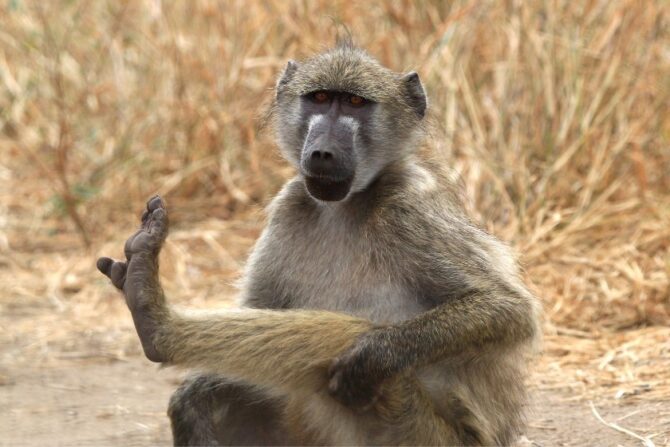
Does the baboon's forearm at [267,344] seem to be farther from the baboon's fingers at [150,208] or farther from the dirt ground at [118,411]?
the dirt ground at [118,411]

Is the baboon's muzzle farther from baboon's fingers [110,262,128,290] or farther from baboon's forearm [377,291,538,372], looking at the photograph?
baboon's fingers [110,262,128,290]

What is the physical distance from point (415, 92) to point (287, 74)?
1.42 feet

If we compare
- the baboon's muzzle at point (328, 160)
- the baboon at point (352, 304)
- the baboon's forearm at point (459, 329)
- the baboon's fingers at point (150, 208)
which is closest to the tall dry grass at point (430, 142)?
the baboon at point (352, 304)

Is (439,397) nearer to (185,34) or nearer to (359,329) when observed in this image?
(359,329)

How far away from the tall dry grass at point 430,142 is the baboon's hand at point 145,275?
147 cm

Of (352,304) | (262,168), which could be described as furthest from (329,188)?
(262,168)

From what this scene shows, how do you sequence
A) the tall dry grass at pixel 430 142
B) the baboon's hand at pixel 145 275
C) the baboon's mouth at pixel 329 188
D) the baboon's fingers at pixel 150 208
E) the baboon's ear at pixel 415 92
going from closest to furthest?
the baboon's hand at pixel 145 275
the baboon's fingers at pixel 150 208
the baboon's mouth at pixel 329 188
the baboon's ear at pixel 415 92
the tall dry grass at pixel 430 142

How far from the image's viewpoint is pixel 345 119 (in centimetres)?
341

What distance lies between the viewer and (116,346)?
17.1ft

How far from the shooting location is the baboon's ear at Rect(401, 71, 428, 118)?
3.62 meters

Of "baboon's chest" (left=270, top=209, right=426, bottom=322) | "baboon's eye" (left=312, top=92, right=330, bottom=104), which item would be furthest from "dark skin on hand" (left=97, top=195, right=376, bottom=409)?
"baboon's eye" (left=312, top=92, right=330, bottom=104)

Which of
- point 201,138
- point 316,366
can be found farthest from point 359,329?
point 201,138

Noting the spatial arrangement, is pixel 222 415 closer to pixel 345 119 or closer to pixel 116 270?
pixel 116 270

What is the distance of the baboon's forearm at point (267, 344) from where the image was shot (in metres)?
3.03
